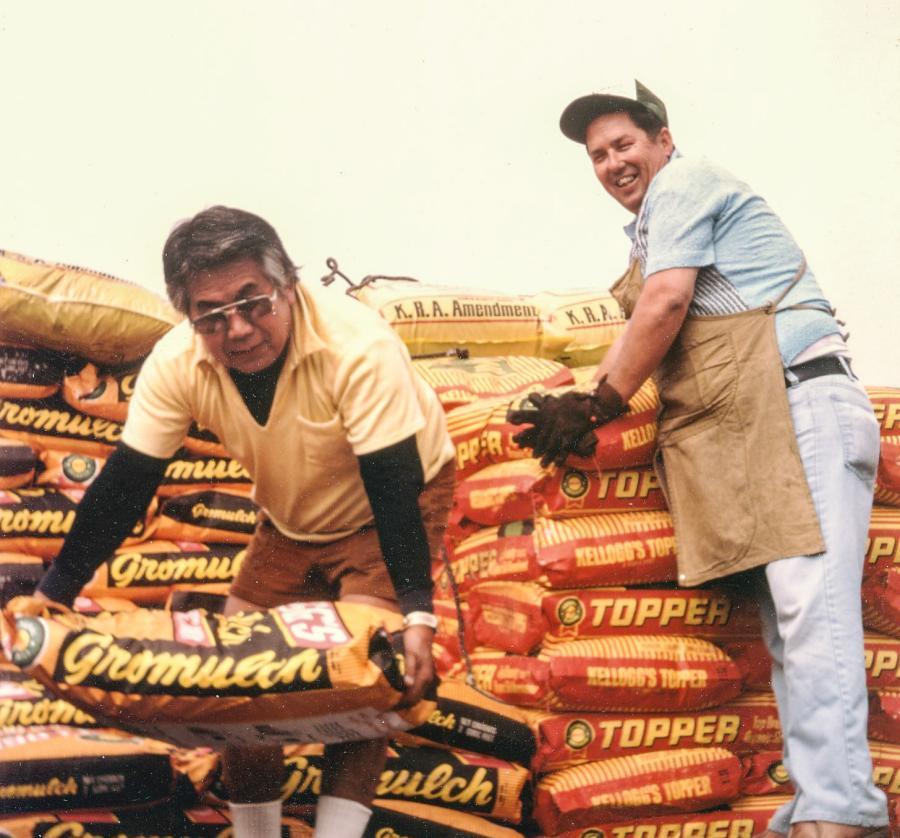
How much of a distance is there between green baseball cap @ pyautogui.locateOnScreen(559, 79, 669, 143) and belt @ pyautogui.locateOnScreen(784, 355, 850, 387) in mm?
740

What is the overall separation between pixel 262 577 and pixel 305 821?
0.54m

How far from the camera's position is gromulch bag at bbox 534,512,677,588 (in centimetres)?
238

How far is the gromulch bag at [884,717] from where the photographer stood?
252 centimetres

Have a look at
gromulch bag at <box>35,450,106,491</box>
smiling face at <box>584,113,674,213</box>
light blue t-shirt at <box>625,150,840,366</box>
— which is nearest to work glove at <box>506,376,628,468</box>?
light blue t-shirt at <box>625,150,840,366</box>

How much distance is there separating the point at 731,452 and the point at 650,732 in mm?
740

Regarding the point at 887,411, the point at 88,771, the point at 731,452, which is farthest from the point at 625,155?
the point at 88,771

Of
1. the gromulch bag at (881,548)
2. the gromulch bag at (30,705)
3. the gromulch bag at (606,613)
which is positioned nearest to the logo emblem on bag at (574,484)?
the gromulch bag at (606,613)

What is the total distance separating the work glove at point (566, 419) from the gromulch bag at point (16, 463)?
47.5 inches

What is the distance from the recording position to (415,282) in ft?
10.6

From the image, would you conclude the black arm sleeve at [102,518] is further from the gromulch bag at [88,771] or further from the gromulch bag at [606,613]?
the gromulch bag at [606,613]

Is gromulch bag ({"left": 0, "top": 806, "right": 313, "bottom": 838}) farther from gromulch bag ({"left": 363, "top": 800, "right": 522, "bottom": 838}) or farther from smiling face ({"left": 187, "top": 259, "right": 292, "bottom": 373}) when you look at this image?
smiling face ({"left": 187, "top": 259, "right": 292, "bottom": 373})

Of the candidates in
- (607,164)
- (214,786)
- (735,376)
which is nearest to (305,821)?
(214,786)

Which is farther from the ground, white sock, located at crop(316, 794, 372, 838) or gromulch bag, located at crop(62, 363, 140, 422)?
gromulch bag, located at crop(62, 363, 140, 422)

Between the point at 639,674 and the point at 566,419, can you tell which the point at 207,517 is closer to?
the point at 566,419
